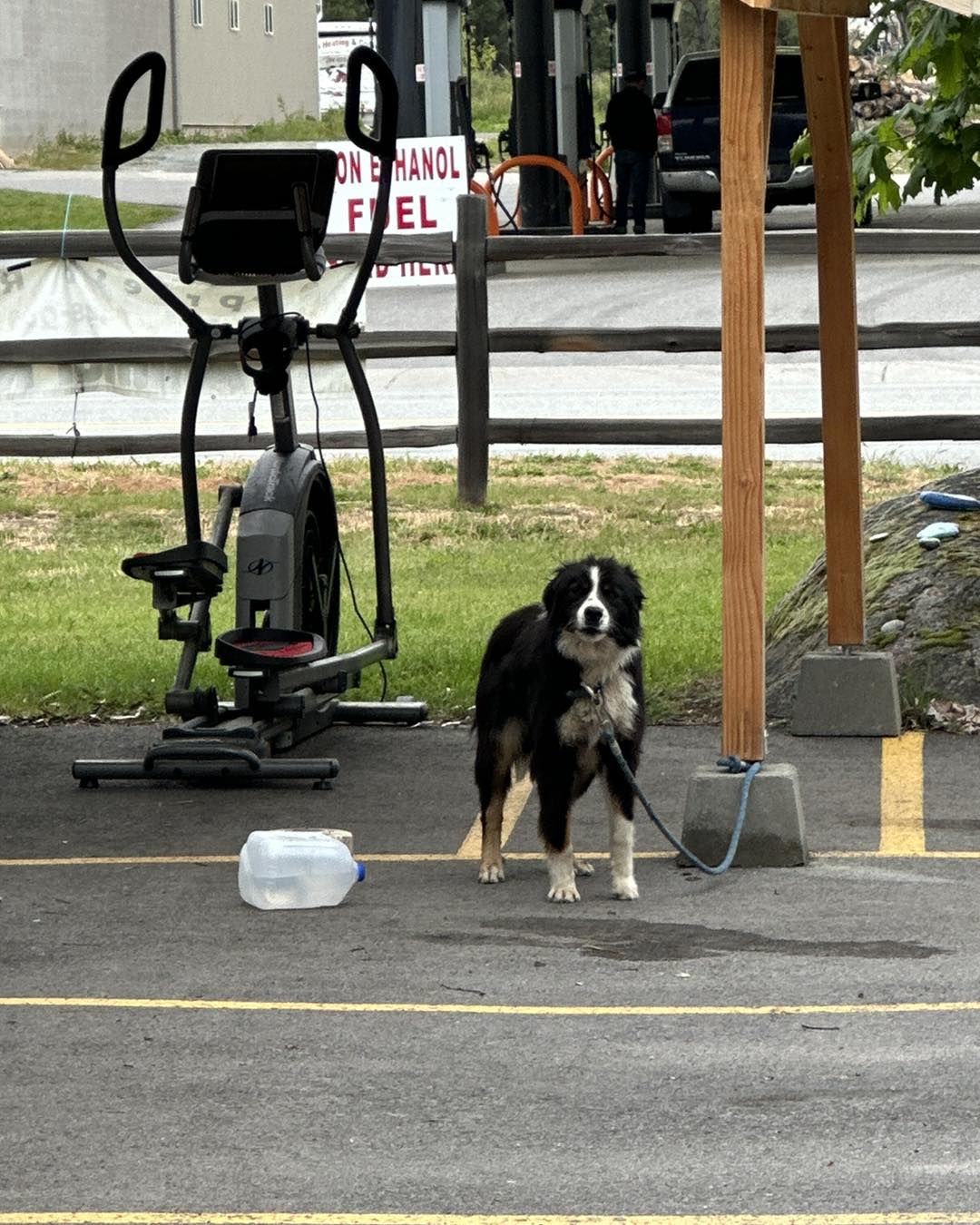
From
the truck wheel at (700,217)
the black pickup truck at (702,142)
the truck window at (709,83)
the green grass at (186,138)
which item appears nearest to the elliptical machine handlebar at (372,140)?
the black pickup truck at (702,142)

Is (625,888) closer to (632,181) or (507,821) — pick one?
(507,821)

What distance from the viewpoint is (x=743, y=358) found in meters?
7.54

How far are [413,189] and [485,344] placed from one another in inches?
182

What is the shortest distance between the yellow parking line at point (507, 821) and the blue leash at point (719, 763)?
2.09 ft

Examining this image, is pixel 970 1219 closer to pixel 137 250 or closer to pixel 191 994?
pixel 191 994

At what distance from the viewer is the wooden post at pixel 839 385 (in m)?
9.57

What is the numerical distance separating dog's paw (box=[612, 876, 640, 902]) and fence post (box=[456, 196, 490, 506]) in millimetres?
8256

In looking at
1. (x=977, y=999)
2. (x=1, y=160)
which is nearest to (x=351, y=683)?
(x=977, y=999)

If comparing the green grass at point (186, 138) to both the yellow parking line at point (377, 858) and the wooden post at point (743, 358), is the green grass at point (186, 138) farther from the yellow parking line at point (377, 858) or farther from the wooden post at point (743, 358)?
the wooden post at point (743, 358)

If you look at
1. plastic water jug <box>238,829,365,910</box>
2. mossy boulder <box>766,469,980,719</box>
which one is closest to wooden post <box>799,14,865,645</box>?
mossy boulder <box>766,469,980,719</box>

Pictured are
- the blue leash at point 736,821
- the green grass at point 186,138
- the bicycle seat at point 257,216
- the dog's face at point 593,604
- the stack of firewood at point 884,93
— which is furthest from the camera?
the green grass at point 186,138

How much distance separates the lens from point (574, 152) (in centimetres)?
3656

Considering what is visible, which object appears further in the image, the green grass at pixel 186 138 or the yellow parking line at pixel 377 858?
the green grass at pixel 186 138

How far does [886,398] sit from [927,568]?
30.7 feet
